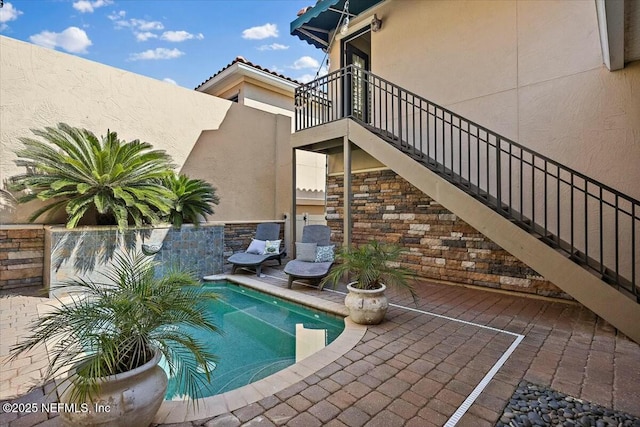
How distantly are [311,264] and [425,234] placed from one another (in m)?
2.72

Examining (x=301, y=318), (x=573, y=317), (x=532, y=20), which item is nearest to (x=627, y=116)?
(x=532, y=20)

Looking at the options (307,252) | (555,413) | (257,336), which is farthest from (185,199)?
(555,413)

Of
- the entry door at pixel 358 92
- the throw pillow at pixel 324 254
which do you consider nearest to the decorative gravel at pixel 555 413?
the throw pillow at pixel 324 254

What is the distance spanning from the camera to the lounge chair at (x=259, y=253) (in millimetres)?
7504

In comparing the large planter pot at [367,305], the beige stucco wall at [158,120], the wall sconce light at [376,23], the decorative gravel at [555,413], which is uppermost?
the wall sconce light at [376,23]

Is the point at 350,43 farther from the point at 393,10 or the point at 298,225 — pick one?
the point at 298,225

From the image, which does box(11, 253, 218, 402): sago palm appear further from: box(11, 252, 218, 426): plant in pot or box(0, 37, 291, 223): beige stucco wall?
box(0, 37, 291, 223): beige stucco wall

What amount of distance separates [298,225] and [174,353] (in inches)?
305

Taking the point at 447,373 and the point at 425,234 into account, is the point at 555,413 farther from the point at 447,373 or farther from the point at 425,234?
the point at 425,234

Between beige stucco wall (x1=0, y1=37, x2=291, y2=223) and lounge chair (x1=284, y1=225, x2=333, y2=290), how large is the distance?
3.59 metres

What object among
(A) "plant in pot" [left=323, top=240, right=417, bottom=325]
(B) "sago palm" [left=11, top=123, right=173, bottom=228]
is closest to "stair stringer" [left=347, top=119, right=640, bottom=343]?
(A) "plant in pot" [left=323, top=240, right=417, bottom=325]

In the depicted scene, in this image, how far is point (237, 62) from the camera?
9.98 metres

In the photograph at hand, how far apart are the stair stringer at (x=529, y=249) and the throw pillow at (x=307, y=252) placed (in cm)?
247

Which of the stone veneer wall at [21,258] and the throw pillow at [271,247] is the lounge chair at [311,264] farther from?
the stone veneer wall at [21,258]
